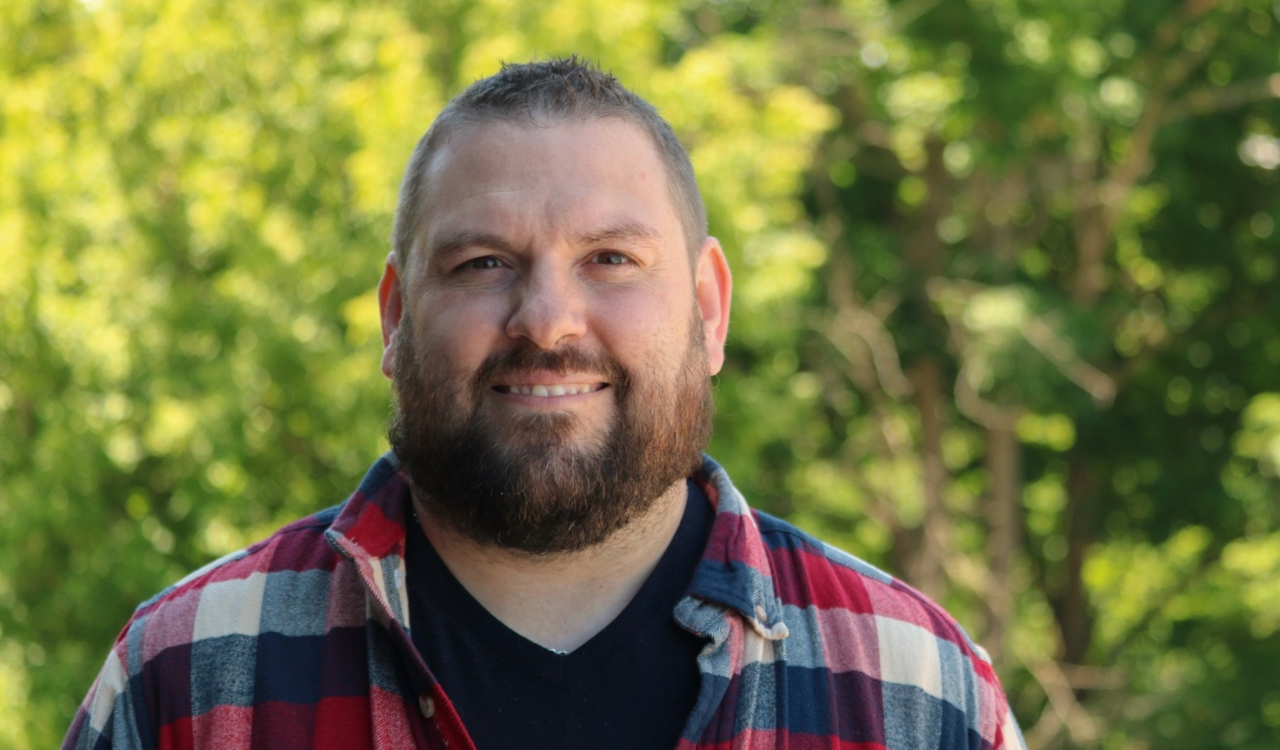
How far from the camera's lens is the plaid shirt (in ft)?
6.12

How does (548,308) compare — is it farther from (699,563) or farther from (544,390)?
(699,563)

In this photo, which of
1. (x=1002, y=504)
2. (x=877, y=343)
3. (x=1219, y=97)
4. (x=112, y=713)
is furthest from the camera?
(x=1002, y=504)

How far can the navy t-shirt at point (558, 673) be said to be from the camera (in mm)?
1880

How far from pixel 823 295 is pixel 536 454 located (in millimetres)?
10197

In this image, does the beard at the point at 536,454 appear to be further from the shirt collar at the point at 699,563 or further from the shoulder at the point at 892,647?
the shoulder at the point at 892,647

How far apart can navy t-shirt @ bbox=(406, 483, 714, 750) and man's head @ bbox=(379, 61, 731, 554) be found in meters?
0.12

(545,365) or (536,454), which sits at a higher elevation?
(545,365)

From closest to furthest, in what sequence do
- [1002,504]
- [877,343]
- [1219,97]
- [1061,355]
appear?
[1061,355]
[1219,97]
[877,343]
[1002,504]

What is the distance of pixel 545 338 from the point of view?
191 centimetres

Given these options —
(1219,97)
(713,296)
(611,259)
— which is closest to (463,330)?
(611,259)

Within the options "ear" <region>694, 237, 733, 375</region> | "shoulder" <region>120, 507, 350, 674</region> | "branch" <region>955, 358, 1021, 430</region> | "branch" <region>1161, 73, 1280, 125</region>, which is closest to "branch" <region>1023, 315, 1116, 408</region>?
"branch" <region>955, 358, 1021, 430</region>

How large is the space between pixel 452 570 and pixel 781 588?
50 centimetres

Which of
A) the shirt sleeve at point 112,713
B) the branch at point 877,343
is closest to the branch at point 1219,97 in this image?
the branch at point 877,343

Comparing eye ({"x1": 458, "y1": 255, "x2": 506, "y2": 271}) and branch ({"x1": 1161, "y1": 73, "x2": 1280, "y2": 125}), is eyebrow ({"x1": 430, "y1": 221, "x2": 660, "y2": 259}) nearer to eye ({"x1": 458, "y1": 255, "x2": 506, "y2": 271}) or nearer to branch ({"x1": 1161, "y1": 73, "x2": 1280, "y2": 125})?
eye ({"x1": 458, "y1": 255, "x2": 506, "y2": 271})
